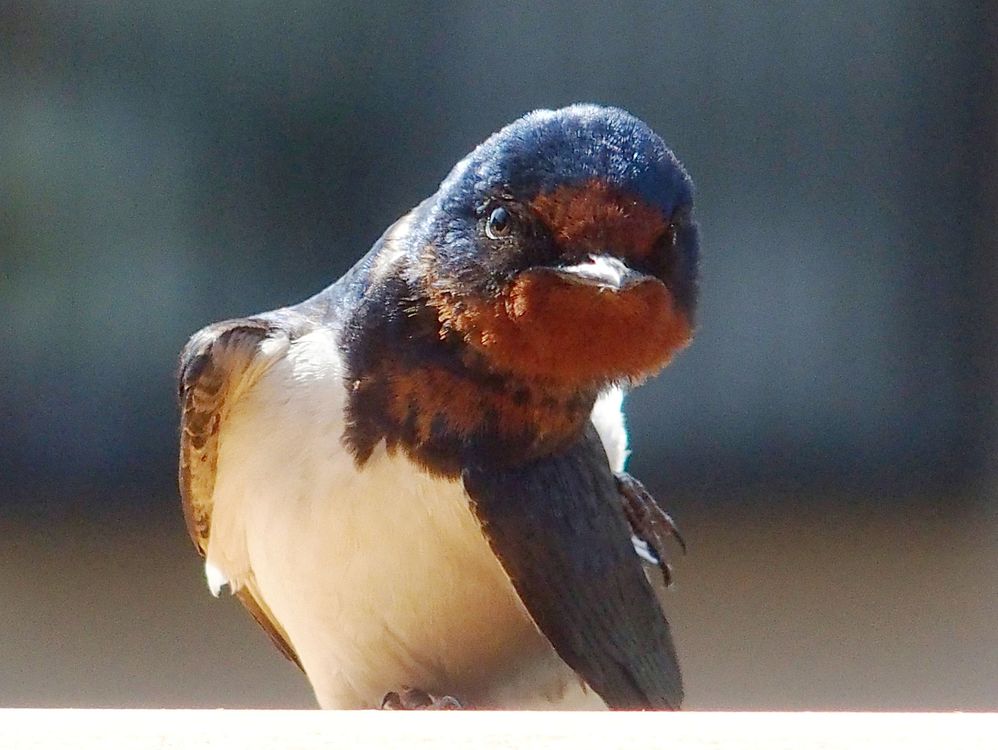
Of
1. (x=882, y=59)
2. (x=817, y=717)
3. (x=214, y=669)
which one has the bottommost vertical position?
(x=214, y=669)

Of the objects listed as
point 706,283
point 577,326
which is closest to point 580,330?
point 577,326

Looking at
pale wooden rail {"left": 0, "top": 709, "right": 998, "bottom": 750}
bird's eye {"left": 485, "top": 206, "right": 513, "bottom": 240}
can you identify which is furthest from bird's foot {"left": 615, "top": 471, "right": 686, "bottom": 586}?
pale wooden rail {"left": 0, "top": 709, "right": 998, "bottom": 750}

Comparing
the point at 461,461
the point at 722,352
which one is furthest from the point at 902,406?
the point at 461,461

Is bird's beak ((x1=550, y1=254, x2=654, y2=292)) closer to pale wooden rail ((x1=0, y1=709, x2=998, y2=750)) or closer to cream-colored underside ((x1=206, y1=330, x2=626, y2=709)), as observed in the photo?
→ cream-colored underside ((x1=206, y1=330, x2=626, y2=709))

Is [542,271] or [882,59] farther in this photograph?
[882,59]

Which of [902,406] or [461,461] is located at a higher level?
[461,461]

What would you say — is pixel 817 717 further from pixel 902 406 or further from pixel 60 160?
pixel 60 160

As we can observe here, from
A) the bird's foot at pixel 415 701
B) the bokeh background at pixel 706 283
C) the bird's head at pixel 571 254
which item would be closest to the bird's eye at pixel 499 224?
the bird's head at pixel 571 254

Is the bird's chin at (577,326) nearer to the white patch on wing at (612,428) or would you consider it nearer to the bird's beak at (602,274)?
the bird's beak at (602,274)

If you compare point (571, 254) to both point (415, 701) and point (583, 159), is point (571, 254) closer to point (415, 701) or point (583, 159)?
point (583, 159)
